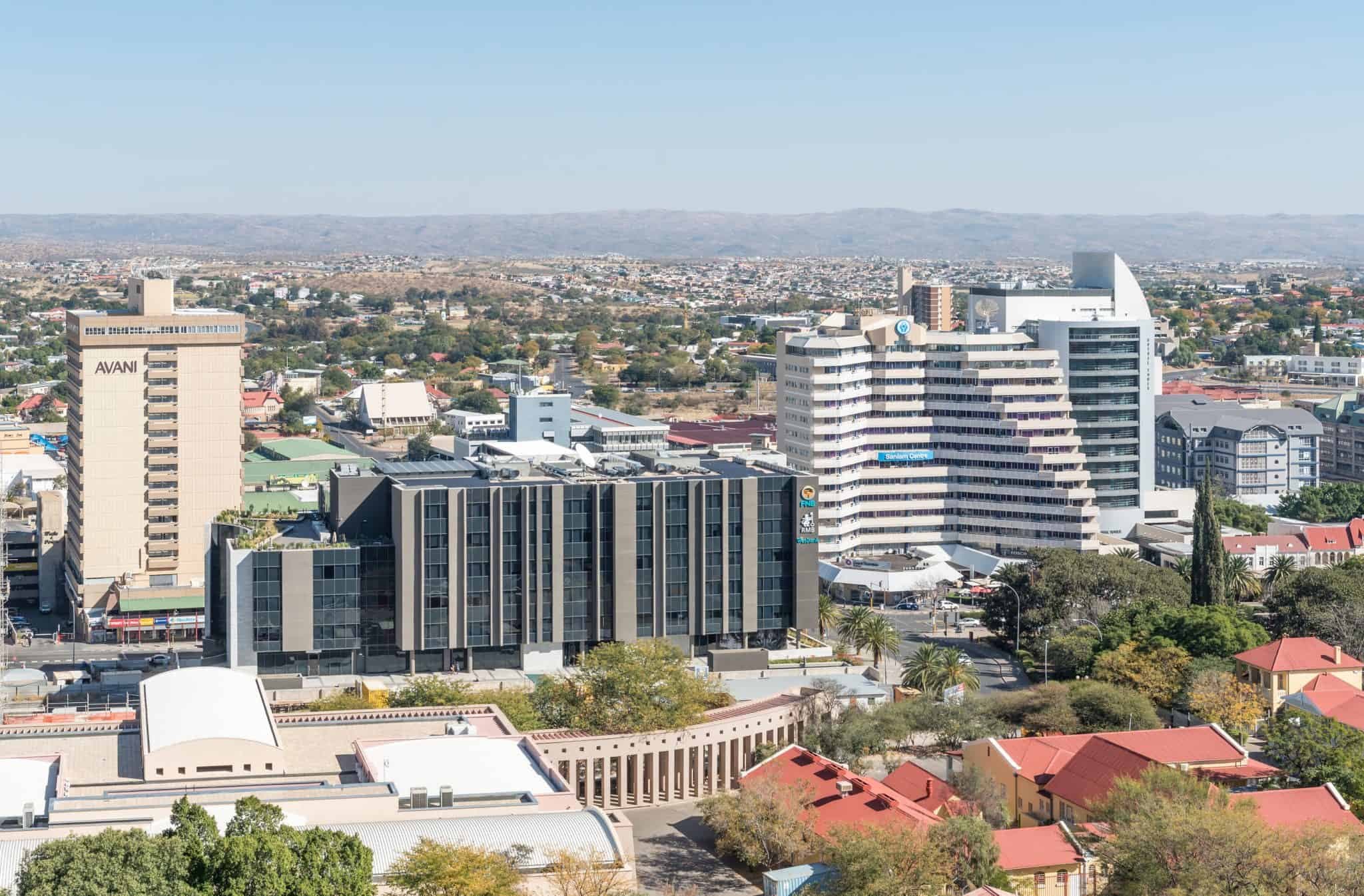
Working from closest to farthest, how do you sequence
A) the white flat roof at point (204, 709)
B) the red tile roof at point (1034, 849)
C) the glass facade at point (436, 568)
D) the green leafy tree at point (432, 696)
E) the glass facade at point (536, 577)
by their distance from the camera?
the red tile roof at point (1034, 849) → the white flat roof at point (204, 709) → the green leafy tree at point (432, 696) → the glass facade at point (536, 577) → the glass facade at point (436, 568)

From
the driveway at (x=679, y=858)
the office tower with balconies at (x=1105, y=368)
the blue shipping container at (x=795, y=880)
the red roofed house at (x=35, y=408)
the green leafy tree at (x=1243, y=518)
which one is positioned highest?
the office tower with balconies at (x=1105, y=368)

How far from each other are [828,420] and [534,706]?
4656cm

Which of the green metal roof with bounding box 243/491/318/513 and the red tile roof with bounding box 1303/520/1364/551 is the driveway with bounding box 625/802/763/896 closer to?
the green metal roof with bounding box 243/491/318/513

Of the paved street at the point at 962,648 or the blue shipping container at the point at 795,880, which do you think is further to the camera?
the paved street at the point at 962,648

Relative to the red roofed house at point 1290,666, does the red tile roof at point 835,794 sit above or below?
below

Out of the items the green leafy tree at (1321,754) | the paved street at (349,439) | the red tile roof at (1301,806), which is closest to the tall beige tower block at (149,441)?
the paved street at (349,439)

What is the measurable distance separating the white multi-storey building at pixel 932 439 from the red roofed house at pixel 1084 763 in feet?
164

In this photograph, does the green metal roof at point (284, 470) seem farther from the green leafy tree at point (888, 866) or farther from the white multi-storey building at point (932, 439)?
the green leafy tree at point (888, 866)

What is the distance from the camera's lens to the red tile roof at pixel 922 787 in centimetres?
6550

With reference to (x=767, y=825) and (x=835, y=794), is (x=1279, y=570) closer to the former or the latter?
(x=835, y=794)

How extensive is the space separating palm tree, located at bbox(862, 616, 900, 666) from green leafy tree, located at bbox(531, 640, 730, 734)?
1612 centimetres

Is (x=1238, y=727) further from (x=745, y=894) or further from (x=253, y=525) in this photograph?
(x=253, y=525)

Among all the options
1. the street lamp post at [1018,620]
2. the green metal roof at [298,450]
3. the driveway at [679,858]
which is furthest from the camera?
the green metal roof at [298,450]

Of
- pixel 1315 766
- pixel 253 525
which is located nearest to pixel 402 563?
pixel 253 525
